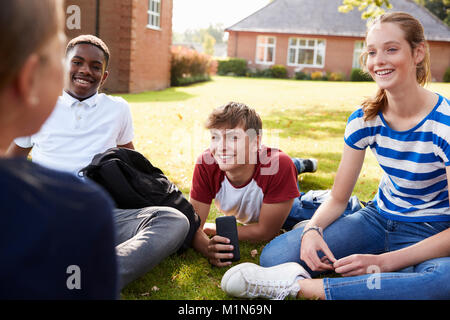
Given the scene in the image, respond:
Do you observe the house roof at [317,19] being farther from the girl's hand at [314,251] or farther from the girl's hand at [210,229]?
the girl's hand at [314,251]

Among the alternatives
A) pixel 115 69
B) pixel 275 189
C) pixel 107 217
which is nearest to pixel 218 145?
pixel 275 189

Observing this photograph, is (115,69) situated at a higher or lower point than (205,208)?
higher

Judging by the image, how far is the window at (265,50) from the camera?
3538cm

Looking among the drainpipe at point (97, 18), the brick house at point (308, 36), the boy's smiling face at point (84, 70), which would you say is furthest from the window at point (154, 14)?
the brick house at point (308, 36)

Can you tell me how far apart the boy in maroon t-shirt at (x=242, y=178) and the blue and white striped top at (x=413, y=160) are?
2.17 ft

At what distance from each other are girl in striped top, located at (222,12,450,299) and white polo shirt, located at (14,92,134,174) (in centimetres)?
150

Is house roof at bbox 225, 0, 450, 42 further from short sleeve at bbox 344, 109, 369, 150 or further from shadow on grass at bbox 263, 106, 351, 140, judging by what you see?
short sleeve at bbox 344, 109, 369, 150

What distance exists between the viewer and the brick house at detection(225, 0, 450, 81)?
33.6m

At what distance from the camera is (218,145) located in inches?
127

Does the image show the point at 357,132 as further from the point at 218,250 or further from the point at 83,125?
the point at 83,125

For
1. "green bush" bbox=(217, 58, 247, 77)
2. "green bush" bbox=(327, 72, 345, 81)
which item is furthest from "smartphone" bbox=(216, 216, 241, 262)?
"green bush" bbox=(217, 58, 247, 77)
